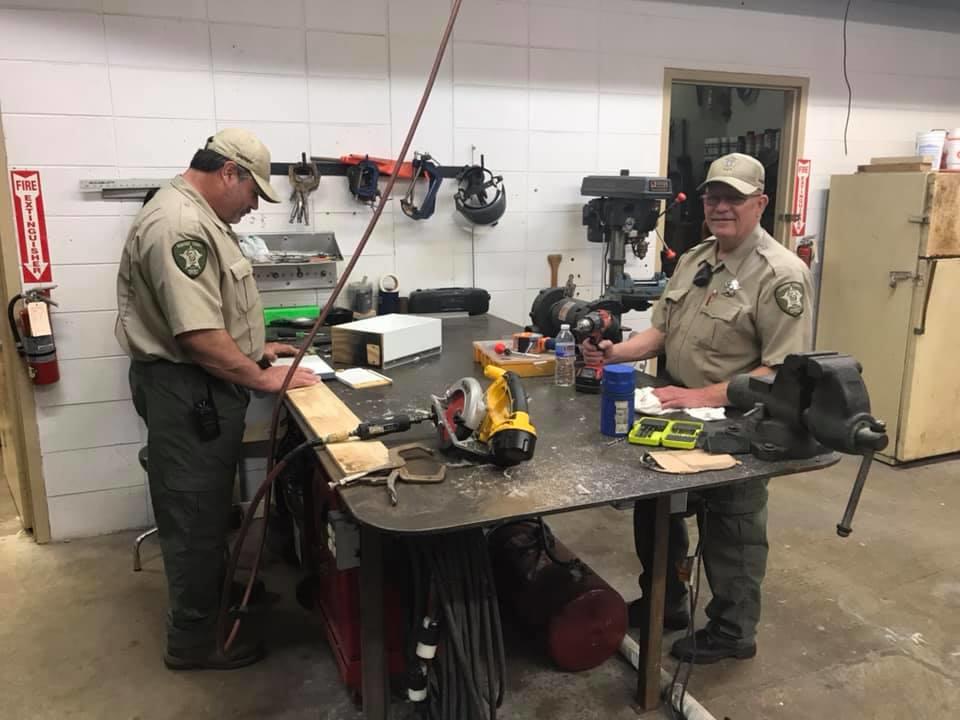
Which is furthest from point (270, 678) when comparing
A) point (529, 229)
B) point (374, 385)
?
point (529, 229)

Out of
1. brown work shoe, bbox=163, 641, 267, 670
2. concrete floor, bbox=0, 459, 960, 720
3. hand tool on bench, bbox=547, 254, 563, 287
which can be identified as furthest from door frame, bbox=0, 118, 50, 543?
hand tool on bench, bbox=547, 254, 563, 287

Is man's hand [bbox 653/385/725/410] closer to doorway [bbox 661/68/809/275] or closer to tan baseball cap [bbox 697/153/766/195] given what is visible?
tan baseball cap [bbox 697/153/766/195]

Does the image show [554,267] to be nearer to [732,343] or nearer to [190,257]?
[732,343]

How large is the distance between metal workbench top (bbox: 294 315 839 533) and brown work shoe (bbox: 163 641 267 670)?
0.89 metres

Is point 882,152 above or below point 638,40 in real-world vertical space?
below

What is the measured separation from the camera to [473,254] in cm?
376

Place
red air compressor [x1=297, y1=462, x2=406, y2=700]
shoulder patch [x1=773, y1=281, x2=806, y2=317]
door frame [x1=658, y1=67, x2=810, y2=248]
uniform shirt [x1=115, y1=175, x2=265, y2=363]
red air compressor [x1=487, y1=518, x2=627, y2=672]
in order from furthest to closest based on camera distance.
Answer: door frame [x1=658, y1=67, x2=810, y2=248] < red air compressor [x1=487, y1=518, x2=627, y2=672] < shoulder patch [x1=773, y1=281, x2=806, y2=317] < uniform shirt [x1=115, y1=175, x2=265, y2=363] < red air compressor [x1=297, y1=462, x2=406, y2=700]

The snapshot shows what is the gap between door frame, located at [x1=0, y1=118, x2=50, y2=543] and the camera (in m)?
2.92

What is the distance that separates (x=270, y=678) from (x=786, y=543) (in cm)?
214

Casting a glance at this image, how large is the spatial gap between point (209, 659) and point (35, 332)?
148 cm

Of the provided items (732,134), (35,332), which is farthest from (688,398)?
(732,134)

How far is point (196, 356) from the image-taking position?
212 cm

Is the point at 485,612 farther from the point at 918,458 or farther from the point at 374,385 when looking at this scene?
the point at 918,458

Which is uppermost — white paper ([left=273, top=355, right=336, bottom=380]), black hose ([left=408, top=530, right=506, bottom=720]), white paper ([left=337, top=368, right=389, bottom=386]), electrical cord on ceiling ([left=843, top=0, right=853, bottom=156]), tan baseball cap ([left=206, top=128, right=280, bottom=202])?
electrical cord on ceiling ([left=843, top=0, right=853, bottom=156])
